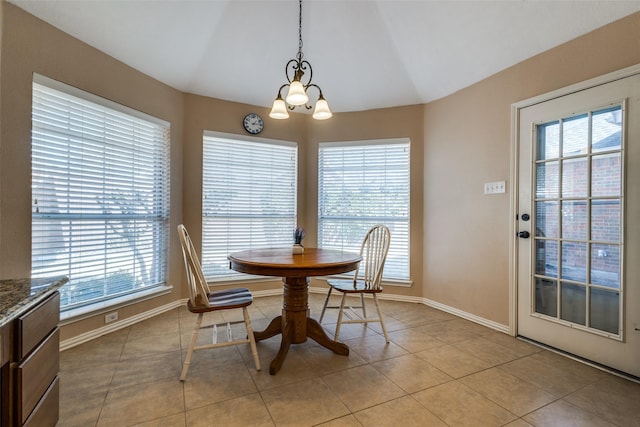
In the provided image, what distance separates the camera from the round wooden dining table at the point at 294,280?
6.39 ft

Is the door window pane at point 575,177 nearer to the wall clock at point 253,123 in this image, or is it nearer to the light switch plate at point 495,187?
the light switch plate at point 495,187

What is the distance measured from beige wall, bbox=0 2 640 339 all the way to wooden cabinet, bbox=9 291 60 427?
1.07 m

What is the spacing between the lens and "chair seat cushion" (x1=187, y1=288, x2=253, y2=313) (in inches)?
77.2

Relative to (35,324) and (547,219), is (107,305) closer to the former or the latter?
(35,324)

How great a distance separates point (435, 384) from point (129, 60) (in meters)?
3.57

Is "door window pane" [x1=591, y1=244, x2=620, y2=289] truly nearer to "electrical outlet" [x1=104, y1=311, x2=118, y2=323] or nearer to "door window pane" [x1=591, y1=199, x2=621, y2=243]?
"door window pane" [x1=591, y1=199, x2=621, y2=243]

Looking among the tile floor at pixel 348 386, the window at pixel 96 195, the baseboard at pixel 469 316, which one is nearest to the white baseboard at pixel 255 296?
the baseboard at pixel 469 316

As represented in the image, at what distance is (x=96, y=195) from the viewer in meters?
2.60

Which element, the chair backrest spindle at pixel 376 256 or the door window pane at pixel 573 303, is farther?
the chair backrest spindle at pixel 376 256

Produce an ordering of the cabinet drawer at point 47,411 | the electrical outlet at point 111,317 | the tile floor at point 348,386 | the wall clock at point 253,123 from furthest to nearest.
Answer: the wall clock at point 253,123 < the electrical outlet at point 111,317 < the tile floor at point 348,386 < the cabinet drawer at point 47,411

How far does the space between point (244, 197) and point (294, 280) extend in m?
1.83

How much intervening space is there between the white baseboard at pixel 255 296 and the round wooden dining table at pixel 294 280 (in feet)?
4.32

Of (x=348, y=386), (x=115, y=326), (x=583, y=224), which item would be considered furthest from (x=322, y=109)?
(x=115, y=326)

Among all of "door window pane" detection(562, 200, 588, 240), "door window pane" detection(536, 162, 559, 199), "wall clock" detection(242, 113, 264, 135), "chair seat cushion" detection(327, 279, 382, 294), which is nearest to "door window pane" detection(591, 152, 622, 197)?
"door window pane" detection(562, 200, 588, 240)
